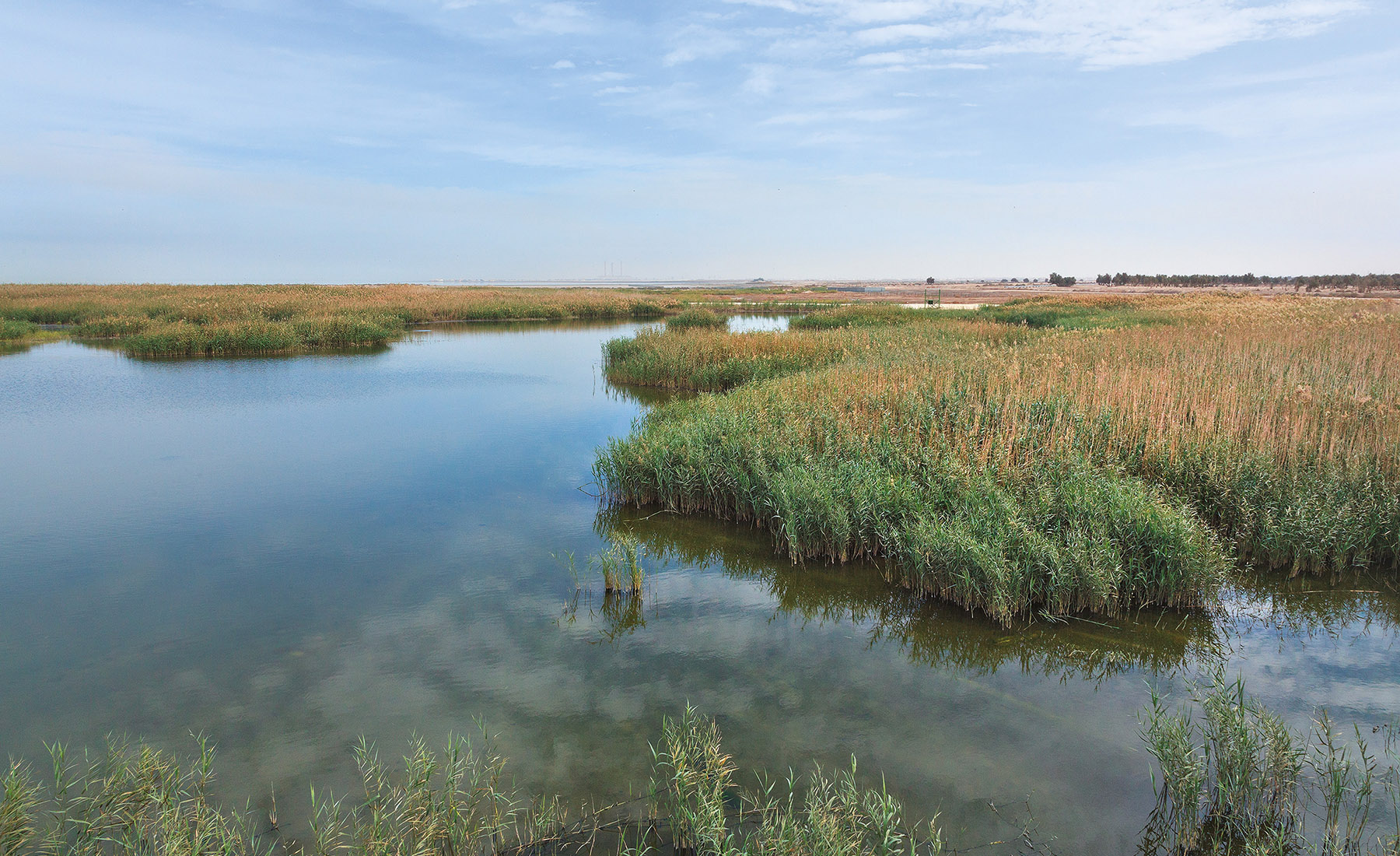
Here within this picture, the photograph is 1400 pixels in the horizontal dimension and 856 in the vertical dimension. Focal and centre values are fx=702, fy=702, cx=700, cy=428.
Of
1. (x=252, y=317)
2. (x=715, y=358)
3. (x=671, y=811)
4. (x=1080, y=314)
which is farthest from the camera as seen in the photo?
(x=252, y=317)

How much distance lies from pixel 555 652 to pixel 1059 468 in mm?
6290

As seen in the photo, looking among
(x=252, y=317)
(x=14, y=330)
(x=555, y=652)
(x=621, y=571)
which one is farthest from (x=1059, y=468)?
(x=14, y=330)

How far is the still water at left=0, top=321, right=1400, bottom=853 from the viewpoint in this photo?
4859 millimetres

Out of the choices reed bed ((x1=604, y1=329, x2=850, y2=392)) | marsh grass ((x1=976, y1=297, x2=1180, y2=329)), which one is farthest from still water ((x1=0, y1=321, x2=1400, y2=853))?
marsh grass ((x1=976, y1=297, x2=1180, y2=329))

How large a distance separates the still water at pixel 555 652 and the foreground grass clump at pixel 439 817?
23cm

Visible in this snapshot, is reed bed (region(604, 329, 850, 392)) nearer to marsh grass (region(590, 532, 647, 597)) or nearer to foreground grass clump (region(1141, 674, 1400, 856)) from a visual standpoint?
marsh grass (region(590, 532, 647, 597))

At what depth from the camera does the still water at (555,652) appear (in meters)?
4.86

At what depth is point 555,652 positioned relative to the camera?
20.7 ft

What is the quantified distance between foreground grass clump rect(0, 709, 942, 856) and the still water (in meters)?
0.23

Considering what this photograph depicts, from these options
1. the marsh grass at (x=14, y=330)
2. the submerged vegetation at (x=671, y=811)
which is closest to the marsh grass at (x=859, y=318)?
the submerged vegetation at (x=671, y=811)

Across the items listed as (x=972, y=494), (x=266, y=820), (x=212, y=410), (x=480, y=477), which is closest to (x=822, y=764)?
(x=266, y=820)

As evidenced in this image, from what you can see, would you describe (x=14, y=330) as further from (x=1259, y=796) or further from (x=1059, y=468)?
(x=1259, y=796)

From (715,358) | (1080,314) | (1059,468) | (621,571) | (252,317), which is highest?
(252,317)

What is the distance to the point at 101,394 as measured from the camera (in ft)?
63.5
